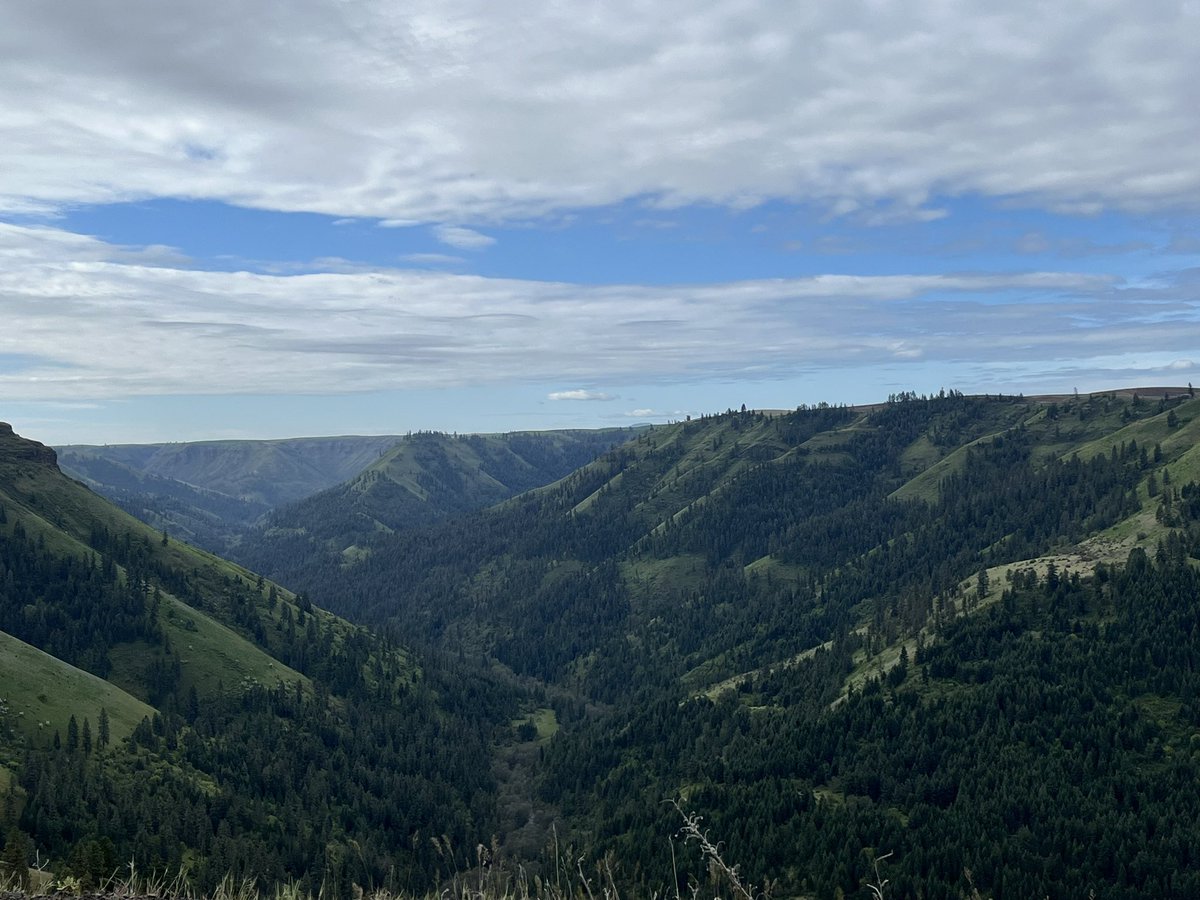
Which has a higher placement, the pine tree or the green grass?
the pine tree

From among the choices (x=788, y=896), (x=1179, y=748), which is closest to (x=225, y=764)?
(x=788, y=896)

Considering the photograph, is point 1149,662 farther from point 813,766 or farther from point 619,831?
point 619,831

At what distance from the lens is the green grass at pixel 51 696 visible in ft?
536

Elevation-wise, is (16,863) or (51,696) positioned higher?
(16,863)

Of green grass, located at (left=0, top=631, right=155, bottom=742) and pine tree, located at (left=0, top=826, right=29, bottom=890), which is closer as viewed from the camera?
pine tree, located at (left=0, top=826, right=29, bottom=890)

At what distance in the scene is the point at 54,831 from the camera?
12344cm

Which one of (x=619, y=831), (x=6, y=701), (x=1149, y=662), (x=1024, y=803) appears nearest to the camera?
(x=1024, y=803)

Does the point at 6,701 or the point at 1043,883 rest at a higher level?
the point at 6,701

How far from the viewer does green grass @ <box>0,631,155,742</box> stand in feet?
536

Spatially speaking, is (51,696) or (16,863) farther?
(51,696)

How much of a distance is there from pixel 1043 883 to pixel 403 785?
146 meters

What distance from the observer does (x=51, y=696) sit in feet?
568

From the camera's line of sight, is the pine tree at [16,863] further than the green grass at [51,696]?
No

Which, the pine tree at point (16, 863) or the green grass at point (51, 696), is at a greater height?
the pine tree at point (16, 863)
